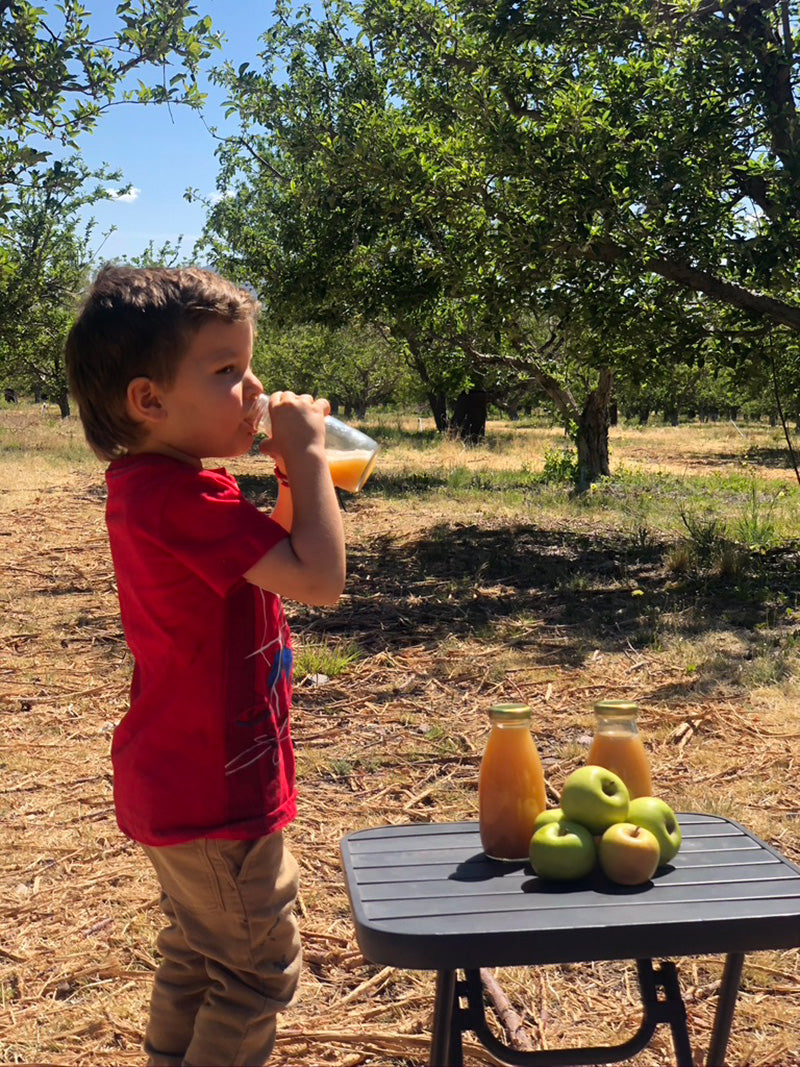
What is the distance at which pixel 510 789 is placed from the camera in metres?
2.02

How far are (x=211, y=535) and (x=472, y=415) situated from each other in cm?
2267

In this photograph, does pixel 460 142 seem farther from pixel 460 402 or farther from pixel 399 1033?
pixel 460 402

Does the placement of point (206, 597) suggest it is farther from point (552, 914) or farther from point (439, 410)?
point (439, 410)

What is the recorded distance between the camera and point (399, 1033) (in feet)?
8.80

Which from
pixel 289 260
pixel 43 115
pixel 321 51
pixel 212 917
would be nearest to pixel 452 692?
pixel 212 917

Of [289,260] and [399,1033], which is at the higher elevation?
[289,260]

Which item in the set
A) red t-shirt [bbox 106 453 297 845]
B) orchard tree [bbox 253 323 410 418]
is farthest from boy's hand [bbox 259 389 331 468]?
orchard tree [bbox 253 323 410 418]

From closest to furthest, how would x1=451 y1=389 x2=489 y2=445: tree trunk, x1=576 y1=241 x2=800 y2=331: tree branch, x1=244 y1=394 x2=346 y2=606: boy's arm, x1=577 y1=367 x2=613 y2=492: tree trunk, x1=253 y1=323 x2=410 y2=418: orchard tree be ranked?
x1=244 y1=394 x2=346 y2=606: boy's arm → x1=576 y1=241 x2=800 y2=331: tree branch → x1=577 y1=367 x2=613 y2=492: tree trunk → x1=451 y1=389 x2=489 y2=445: tree trunk → x1=253 y1=323 x2=410 y2=418: orchard tree

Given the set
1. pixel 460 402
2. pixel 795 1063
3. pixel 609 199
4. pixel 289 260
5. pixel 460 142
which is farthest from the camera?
pixel 460 402

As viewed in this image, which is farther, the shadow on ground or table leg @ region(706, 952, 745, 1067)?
the shadow on ground

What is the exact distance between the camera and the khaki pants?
1.88 metres

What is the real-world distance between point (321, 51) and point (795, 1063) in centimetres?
1397

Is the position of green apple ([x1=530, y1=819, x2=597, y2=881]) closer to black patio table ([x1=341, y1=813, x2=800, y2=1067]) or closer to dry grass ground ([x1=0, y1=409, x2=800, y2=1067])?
black patio table ([x1=341, y1=813, x2=800, y2=1067])

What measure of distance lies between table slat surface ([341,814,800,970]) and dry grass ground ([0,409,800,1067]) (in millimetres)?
864
